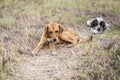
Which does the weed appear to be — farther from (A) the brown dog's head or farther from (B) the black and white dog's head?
(B) the black and white dog's head

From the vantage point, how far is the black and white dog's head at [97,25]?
8.91 m

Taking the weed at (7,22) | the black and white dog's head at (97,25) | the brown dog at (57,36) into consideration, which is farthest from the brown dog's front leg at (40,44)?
the black and white dog's head at (97,25)

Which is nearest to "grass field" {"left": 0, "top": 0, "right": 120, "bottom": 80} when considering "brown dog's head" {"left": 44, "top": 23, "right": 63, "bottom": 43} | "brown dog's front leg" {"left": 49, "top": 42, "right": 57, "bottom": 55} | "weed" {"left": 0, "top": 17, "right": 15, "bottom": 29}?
"weed" {"left": 0, "top": 17, "right": 15, "bottom": 29}

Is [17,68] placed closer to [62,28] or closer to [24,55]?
[24,55]

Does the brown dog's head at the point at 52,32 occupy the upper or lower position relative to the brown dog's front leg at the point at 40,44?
upper

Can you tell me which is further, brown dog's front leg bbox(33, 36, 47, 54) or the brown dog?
the brown dog

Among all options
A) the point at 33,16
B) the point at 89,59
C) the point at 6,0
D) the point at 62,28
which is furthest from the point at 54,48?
the point at 6,0

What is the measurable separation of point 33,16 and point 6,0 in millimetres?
1573

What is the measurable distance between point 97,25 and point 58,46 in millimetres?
1484

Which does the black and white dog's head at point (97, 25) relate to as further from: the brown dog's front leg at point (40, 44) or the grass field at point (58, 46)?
the brown dog's front leg at point (40, 44)

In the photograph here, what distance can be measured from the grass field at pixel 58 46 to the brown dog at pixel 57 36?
0.17 m

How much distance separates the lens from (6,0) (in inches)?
415

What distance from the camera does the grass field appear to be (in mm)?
6645

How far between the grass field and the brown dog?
0.17 metres
